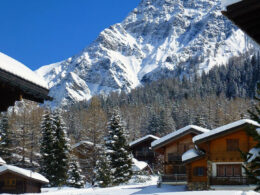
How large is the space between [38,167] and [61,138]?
544cm

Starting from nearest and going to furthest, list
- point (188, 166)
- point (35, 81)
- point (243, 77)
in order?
point (35, 81) < point (188, 166) < point (243, 77)

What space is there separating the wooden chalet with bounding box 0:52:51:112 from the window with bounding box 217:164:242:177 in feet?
98.3

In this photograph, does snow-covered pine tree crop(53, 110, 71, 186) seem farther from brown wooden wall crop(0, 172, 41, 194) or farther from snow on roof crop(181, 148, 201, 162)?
snow on roof crop(181, 148, 201, 162)

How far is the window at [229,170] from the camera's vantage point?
1384 inches

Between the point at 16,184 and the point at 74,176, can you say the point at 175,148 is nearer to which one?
the point at 74,176

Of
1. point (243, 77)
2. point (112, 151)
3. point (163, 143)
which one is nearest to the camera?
point (163, 143)

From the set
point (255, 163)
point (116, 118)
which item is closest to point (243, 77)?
point (116, 118)

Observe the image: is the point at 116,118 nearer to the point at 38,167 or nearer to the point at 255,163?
the point at 38,167

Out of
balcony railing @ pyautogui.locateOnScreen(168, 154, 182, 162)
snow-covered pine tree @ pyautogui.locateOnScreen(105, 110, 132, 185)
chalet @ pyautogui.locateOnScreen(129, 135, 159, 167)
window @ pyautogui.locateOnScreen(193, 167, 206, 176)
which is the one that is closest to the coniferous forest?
snow-covered pine tree @ pyautogui.locateOnScreen(105, 110, 132, 185)

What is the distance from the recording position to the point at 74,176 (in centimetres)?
5012

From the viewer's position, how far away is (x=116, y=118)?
49.9 meters

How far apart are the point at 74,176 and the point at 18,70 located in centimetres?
4451

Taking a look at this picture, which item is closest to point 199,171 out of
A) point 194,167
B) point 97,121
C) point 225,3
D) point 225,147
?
point 194,167

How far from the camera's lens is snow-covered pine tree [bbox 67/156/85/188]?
49.5 m
